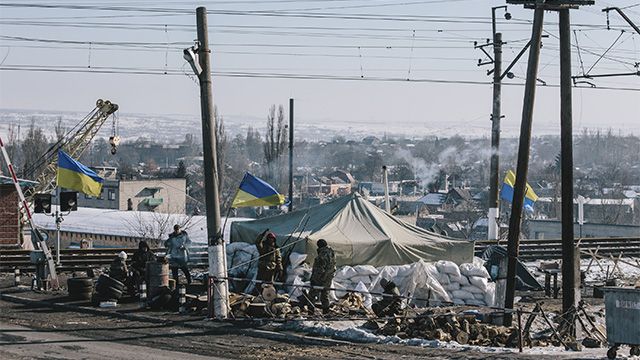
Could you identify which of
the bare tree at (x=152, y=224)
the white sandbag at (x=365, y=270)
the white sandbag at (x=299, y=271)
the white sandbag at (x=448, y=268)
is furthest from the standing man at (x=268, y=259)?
the bare tree at (x=152, y=224)

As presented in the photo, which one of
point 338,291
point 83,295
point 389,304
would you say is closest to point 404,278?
point 338,291

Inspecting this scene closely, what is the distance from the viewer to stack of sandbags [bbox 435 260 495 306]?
2627cm

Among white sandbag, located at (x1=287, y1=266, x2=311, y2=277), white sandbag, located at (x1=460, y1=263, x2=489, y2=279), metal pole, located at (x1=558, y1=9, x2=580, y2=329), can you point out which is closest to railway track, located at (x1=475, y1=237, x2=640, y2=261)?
white sandbag, located at (x1=460, y1=263, x2=489, y2=279)

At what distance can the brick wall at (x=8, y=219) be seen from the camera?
4696 centimetres

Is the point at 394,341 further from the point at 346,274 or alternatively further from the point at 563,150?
the point at 346,274

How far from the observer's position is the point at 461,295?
26.2 m

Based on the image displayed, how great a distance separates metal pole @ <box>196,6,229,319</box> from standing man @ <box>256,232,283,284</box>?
8.06 feet

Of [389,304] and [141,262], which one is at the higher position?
[141,262]

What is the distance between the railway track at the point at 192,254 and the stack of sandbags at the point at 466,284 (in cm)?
656

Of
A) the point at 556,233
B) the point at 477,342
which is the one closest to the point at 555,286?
the point at 477,342

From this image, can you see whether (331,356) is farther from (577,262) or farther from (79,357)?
(577,262)

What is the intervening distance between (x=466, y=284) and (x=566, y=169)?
17.8ft

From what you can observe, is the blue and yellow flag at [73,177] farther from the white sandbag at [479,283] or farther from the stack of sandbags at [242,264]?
the white sandbag at [479,283]

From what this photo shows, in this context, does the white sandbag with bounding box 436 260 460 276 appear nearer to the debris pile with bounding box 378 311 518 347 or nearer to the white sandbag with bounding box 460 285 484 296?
the white sandbag with bounding box 460 285 484 296
